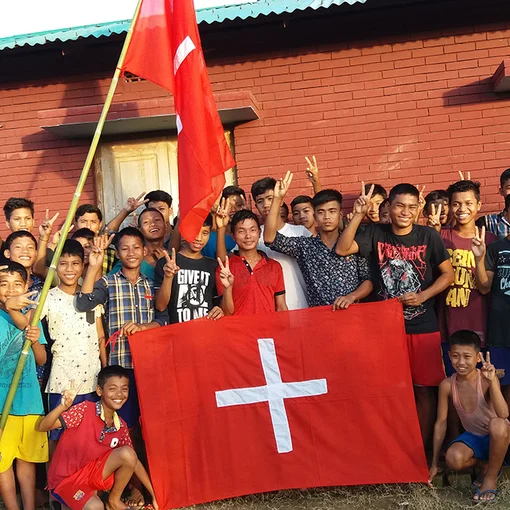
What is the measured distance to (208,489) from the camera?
4281 millimetres

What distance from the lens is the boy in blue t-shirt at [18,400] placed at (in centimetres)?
423

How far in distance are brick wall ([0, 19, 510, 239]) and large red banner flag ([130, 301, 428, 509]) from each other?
9.67 ft

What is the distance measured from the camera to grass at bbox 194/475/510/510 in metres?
4.02

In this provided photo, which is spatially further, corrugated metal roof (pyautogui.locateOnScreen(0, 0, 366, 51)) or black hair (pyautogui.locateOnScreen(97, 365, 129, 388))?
corrugated metal roof (pyautogui.locateOnScreen(0, 0, 366, 51))

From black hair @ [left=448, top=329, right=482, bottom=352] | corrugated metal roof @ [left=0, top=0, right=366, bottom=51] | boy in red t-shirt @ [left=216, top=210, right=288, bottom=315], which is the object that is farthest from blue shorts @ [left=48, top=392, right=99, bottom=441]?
corrugated metal roof @ [left=0, top=0, right=366, bottom=51]

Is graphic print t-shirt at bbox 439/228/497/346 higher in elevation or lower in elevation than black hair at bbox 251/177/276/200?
lower

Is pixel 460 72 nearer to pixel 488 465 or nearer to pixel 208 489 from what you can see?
pixel 488 465

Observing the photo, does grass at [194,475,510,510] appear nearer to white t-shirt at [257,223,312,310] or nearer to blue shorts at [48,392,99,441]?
blue shorts at [48,392,99,441]

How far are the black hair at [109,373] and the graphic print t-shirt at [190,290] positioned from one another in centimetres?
53

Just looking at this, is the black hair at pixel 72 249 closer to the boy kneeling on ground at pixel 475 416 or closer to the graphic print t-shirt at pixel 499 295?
the boy kneeling on ground at pixel 475 416

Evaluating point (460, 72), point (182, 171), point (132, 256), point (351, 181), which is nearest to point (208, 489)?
point (132, 256)

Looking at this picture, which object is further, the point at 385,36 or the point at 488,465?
the point at 385,36

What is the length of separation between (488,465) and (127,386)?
232 centimetres

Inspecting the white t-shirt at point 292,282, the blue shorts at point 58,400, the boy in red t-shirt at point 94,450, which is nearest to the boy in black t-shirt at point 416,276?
the white t-shirt at point 292,282
